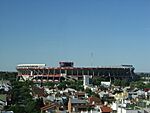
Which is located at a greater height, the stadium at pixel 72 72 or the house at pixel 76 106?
the stadium at pixel 72 72

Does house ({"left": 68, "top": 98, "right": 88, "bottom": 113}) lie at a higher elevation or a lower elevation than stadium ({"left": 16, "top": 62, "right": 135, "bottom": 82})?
lower

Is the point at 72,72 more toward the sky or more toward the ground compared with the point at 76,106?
more toward the sky

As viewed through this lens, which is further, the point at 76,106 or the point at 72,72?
the point at 72,72

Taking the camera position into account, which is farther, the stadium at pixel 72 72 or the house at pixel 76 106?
the stadium at pixel 72 72

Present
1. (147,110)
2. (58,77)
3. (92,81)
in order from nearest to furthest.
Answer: (147,110)
(92,81)
(58,77)

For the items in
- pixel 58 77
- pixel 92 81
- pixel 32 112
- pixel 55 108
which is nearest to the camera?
pixel 32 112

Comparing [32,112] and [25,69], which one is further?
[25,69]

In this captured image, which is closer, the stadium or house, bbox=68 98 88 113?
house, bbox=68 98 88 113

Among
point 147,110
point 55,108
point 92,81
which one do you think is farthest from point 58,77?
point 147,110

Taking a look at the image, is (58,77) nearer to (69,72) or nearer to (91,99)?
(69,72)
